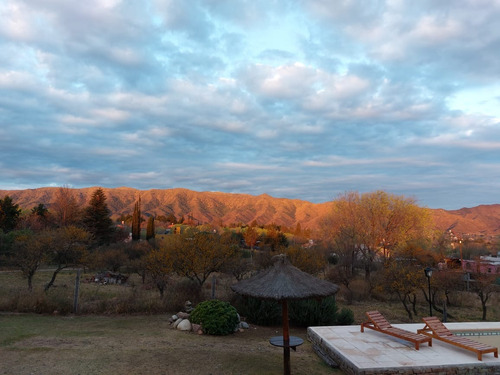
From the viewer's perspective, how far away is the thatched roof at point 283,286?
6.36 meters

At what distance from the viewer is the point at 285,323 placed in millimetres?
6777

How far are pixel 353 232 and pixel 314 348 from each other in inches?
750

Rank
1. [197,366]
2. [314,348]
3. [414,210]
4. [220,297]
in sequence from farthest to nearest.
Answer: [414,210] < [220,297] < [314,348] < [197,366]

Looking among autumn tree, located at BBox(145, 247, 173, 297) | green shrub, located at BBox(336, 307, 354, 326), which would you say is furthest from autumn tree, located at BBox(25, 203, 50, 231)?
green shrub, located at BBox(336, 307, 354, 326)

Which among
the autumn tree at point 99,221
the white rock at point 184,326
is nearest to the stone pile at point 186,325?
the white rock at point 184,326

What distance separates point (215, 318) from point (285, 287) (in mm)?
4261

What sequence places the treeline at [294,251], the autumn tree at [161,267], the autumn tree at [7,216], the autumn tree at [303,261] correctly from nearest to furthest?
the autumn tree at [161,267]
the treeline at [294,251]
the autumn tree at [303,261]
the autumn tree at [7,216]

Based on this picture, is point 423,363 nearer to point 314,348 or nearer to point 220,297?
point 314,348

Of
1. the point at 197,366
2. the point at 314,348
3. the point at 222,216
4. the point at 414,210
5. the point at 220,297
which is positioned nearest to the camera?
the point at 197,366

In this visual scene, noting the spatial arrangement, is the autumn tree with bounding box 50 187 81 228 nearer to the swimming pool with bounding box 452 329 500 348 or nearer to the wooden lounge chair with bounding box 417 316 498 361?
the wooden lounge chair with bounding box 417 316 498 361

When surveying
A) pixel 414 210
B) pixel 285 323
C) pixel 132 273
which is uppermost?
pixel 414 210

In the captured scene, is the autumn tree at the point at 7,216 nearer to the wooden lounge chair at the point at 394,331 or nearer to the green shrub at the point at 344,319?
the green shrub at the point at 344,319

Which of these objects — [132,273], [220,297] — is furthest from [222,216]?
[220,297]

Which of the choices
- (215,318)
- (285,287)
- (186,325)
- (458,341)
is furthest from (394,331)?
(186,325)
